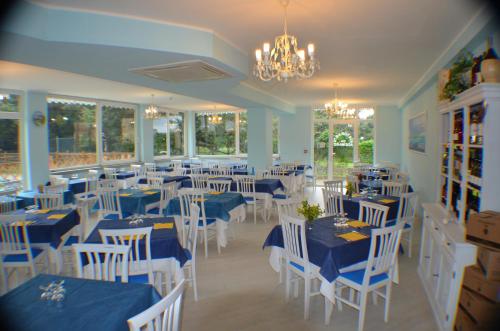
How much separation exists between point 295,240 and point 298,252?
5.0 inches

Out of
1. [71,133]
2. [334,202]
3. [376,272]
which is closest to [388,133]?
[334,202]

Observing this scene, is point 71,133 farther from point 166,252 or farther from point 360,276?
point 360,276

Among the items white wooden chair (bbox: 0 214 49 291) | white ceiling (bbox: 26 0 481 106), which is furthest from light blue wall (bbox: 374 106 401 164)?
white wooden chair (bbox: 0 214 49 291)

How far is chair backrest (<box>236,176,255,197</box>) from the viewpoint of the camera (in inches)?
273

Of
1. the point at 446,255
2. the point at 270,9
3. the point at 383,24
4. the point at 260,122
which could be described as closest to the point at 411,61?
the point at 383,24

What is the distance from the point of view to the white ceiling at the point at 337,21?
3.24 m

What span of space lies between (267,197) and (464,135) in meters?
4.21

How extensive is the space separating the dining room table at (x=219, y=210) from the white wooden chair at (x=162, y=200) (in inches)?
21.1

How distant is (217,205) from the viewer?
5.05 meters

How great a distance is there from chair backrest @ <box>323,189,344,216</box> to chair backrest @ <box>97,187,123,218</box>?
340 cm

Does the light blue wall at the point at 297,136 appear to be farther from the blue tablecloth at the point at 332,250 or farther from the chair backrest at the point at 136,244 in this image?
the chair backrest at the point at 136,244

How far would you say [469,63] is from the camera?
3262 millimetres

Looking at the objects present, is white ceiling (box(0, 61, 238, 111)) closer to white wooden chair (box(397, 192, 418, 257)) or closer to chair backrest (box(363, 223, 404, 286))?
chair backrest (box(363, 223, 404, 286))

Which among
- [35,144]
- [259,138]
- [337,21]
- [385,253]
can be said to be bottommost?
[385,253]
